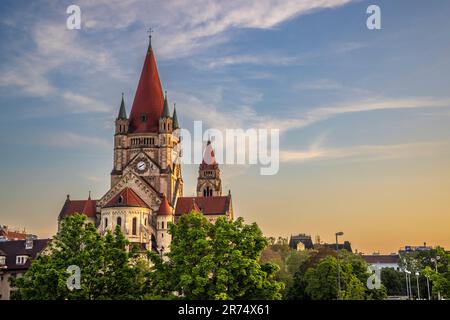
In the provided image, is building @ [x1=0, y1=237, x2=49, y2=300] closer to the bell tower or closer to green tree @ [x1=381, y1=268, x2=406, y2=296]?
the bell tower

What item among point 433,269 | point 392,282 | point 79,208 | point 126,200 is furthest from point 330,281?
point 79,208

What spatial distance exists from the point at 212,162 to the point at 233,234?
329 ft

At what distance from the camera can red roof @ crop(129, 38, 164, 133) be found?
118m

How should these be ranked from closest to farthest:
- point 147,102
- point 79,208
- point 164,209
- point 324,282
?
point 324,282
point 164,209
point 79,208
point 147,102

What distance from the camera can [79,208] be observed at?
11244 cm

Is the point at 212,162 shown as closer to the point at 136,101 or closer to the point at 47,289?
the point at 136,101

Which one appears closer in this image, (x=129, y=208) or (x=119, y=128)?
(x=129, y=208)

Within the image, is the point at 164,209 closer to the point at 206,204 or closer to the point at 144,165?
the point at 144,165

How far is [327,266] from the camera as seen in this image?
78.1 m

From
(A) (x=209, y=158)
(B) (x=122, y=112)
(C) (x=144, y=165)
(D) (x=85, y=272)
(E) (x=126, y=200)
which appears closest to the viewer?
(D) (x=85, y=272)

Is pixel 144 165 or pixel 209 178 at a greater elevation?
pixel 209 178

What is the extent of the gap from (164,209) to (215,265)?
2466 inches
